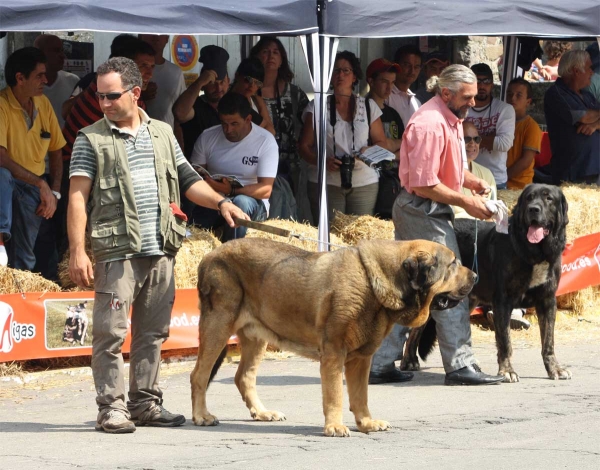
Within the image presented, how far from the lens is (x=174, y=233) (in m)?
7.06

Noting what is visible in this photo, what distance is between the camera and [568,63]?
14055 millimetres

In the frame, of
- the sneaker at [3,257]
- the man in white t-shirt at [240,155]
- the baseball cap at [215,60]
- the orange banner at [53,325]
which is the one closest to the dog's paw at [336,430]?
the orange banner at [53,325]

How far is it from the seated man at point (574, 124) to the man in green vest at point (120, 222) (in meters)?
7.68

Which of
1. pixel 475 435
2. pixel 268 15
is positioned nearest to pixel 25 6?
pixel 268 15

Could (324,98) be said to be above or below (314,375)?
above

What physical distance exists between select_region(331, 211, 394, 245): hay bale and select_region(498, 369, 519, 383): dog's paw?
2547mm

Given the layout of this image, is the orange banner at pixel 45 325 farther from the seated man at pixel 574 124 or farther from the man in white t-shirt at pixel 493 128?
the seated man at pixel 574 124

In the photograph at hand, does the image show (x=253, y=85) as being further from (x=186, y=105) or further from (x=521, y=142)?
(x=521, y=142)

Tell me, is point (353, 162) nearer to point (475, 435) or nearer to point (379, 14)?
point (379, 14)

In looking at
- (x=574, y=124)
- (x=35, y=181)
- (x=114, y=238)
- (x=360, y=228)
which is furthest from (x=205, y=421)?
(x=574, y=124)

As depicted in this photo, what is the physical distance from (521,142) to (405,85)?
5.00 ft

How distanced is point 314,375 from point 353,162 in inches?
123

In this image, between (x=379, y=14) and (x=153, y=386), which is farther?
(x=379, y=14)

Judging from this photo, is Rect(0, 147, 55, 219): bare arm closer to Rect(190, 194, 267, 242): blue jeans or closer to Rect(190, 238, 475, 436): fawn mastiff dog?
Rect(190, 194, 267, 242): blue jeans
